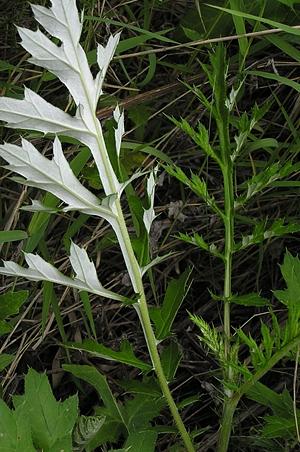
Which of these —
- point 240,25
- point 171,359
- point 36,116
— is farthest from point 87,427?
point 240,25

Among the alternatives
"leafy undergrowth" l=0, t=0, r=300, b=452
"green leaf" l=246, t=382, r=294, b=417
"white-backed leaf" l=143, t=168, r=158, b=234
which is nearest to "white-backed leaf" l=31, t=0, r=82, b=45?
"white-backed leaf" l=143, t=168, r=158, b=234

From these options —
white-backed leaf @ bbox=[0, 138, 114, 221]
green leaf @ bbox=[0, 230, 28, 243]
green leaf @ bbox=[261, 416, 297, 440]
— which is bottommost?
green leaf @ bbox=[261, 416, 297, 440]

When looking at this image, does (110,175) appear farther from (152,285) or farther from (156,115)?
(156,115)

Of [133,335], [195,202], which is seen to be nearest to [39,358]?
[133,335]

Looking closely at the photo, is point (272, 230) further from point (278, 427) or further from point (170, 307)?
point (278, 427)

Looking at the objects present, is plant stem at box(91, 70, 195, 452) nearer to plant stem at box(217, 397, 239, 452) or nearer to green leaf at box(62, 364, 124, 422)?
plant stem at box(217, 397, 239, 452)

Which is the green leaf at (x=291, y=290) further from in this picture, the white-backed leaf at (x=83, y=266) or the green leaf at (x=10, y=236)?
the green leaf at (x=10, y=236)
